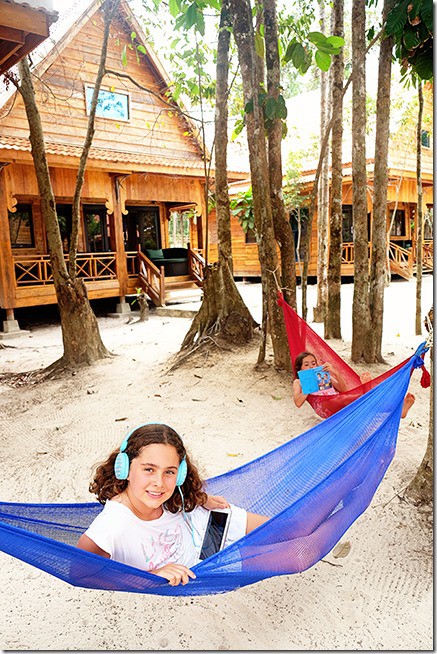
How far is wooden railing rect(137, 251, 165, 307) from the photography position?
9.98 m

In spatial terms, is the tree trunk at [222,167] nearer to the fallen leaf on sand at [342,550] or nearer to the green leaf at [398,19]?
the green leaf at [398,19]

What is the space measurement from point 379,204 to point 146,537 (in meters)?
3.58

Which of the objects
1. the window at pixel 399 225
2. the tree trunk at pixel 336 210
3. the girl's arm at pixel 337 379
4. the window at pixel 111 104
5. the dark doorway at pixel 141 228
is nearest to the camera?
the girl's arm at pixel 337 379

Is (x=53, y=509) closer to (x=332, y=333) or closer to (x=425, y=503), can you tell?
(x=425, y=503)

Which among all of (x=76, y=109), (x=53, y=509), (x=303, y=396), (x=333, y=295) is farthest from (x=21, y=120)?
(x=53, y=509)

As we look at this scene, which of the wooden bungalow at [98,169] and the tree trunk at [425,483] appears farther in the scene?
the wooden bungalow at [98,169]

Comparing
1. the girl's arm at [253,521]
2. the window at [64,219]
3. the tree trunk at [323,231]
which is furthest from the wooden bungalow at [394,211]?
the girl's arm at [253,521]

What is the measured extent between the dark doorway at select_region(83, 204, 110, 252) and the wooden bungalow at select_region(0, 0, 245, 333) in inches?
0.9

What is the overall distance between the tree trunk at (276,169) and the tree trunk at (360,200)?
1.87 ft

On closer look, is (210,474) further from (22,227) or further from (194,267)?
(22,227)

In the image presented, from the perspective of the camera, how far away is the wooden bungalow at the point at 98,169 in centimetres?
849

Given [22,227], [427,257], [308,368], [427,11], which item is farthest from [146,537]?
[427,257]

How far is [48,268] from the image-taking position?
9328 mm

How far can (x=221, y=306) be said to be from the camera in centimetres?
543
